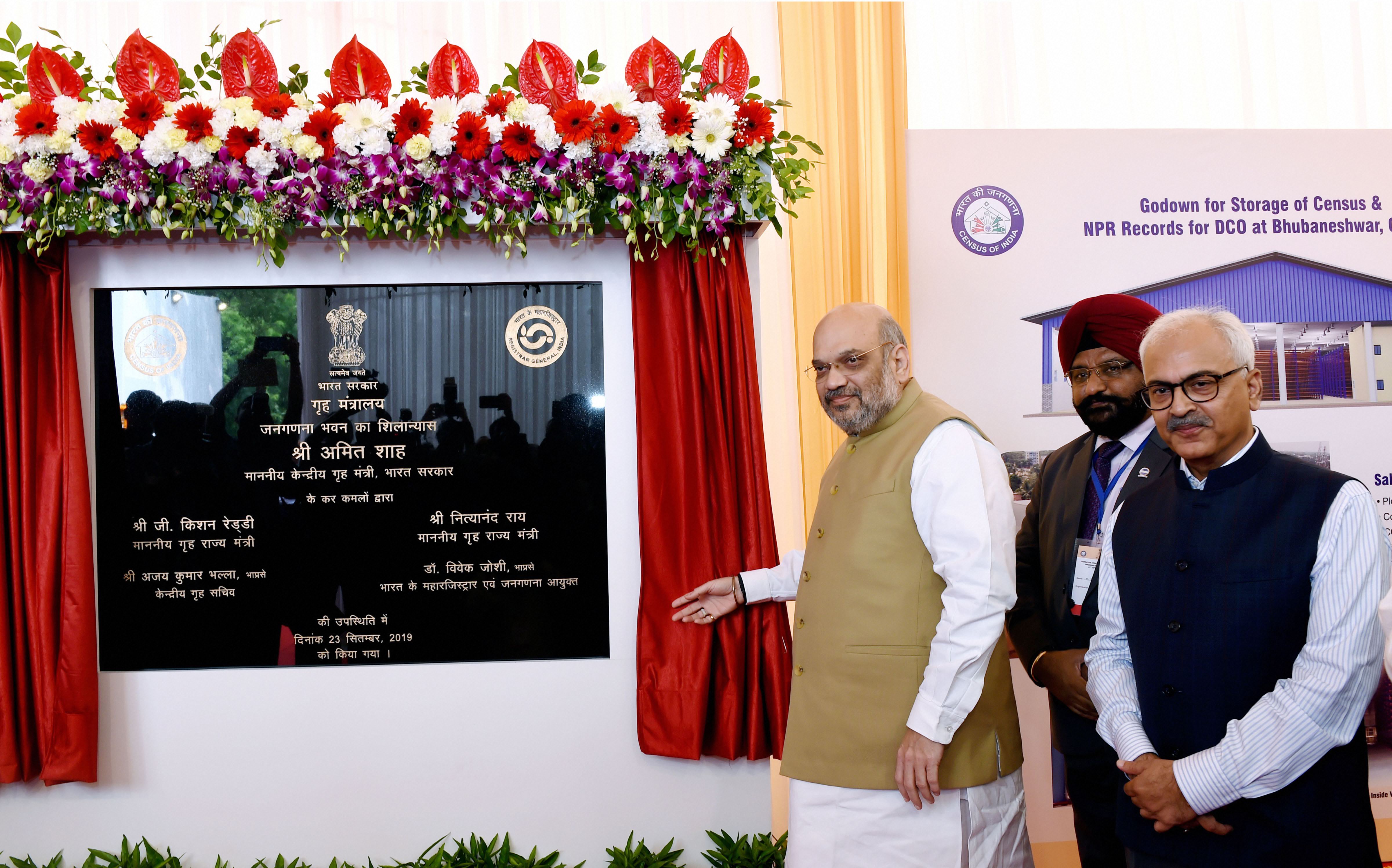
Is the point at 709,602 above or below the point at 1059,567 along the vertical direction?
below

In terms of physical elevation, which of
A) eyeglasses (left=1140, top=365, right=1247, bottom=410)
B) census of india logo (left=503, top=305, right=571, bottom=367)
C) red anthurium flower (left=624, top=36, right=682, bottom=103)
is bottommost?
eyeglasses (left=1140, top=365, right=1247, bottom=410)

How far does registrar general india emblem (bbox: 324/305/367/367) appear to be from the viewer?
2.50 metres

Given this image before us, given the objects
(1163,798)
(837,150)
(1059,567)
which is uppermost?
(837,150)

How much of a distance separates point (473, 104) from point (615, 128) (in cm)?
39

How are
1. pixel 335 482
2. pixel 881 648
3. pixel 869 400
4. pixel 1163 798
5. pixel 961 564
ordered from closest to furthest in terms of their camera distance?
pixel 1163 798, pixel 961 564, pixel 881 648, pixel 869 400, pixel 335 482

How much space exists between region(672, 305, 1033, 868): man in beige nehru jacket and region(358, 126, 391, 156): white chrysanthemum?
1254 millimetres

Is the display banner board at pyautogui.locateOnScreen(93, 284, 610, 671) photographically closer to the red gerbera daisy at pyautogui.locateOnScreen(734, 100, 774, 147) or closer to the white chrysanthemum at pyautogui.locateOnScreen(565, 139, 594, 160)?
the white chrysanthemum at pyautogui.locateOnScreen(565, 139, 594, 160)

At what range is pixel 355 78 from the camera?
2285 millimetres

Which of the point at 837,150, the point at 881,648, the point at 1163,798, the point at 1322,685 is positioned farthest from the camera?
the point at 837,150

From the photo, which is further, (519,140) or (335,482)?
(335,482)

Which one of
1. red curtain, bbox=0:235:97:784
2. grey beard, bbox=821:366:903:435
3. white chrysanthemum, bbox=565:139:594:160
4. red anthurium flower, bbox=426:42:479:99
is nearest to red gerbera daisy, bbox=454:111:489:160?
red anthurium flower, bbox=426:42:479:99

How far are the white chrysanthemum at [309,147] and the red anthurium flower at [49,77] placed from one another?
0.65 meters

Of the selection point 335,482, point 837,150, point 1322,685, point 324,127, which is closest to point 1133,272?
point 837,150

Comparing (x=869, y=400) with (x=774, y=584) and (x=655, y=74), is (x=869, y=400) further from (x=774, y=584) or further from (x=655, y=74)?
(x=655, y=74)
